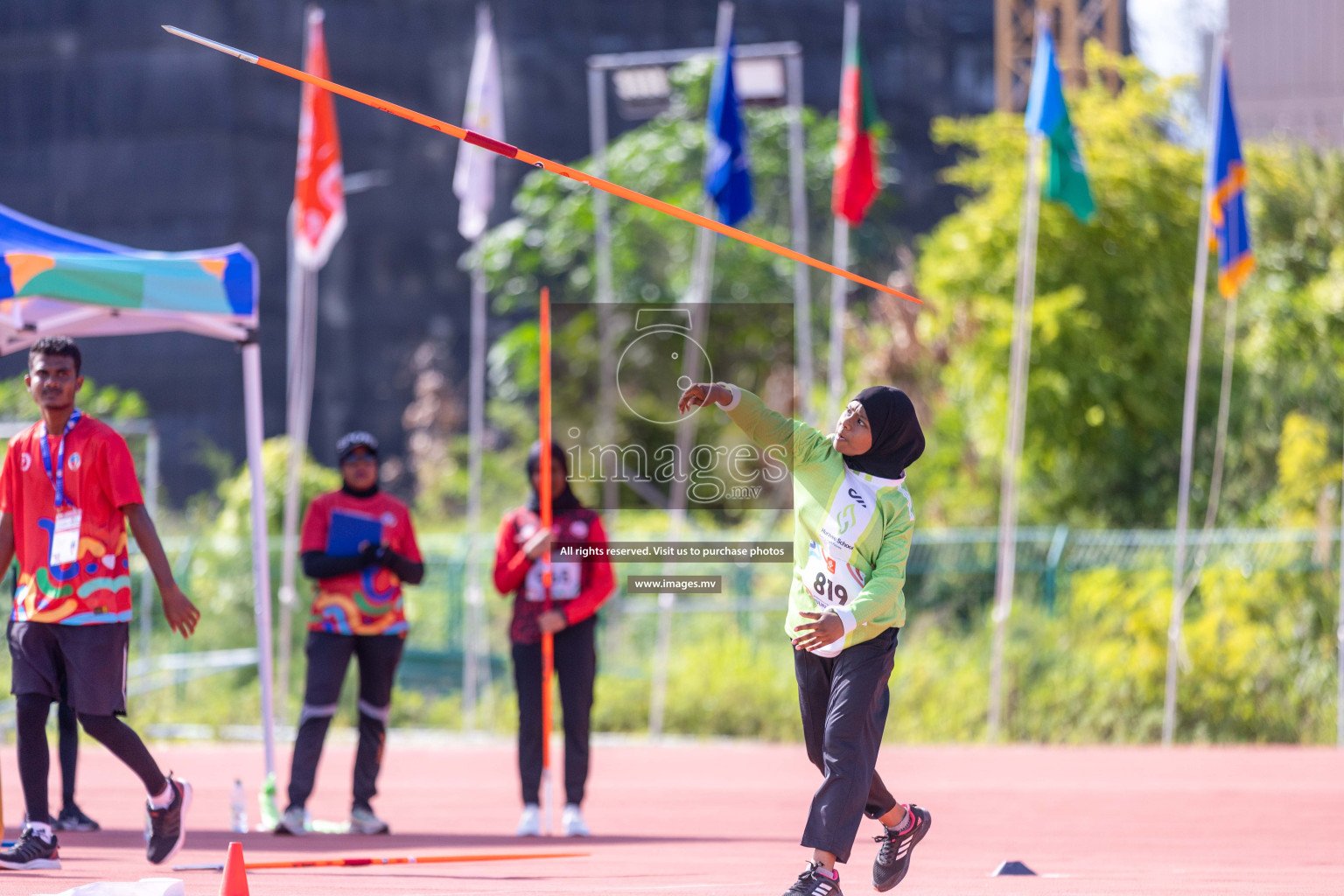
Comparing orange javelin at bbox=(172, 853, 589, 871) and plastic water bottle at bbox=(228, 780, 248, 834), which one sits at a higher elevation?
orange javelin at bbox=(172, 853, 589, 871)

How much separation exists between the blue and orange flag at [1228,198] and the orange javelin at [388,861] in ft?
30.0

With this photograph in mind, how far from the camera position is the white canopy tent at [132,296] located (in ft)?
23.9

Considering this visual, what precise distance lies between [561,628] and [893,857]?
282 centimetres

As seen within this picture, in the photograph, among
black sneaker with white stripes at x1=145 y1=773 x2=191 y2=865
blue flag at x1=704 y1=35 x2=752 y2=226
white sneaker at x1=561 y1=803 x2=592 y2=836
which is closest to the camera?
black sneaker with white stripes at x1=145 y1=773 x2=191 y2=865

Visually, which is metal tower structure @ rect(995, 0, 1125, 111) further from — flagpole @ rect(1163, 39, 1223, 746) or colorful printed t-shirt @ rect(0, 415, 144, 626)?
colorful printed t-shirt @ rect(0, 415, 144, 626)

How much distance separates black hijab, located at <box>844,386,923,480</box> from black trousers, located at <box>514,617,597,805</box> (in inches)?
117

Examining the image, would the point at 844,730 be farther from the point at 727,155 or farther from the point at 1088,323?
the point at 1088,323

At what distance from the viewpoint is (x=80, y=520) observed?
240 inches

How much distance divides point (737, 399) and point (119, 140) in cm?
3080

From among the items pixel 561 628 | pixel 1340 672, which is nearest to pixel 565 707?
pixel 561 628

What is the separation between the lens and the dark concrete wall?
32.8m

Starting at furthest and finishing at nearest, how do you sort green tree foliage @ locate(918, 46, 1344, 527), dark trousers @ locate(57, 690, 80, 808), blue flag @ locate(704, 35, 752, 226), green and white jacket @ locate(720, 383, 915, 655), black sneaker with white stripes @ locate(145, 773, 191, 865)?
1. green tree foliage @ locate(918, 46, 1344, 527)
2. blue flag @ locate(704, 35, 752, 226)
3. dark trousers @ locate(57, 690, 80, 808)
4. black sneaker with white stripes @ locate(145, 773, 191, 865)
5. green and white jacket @ locate(720, 383, 915, 655)

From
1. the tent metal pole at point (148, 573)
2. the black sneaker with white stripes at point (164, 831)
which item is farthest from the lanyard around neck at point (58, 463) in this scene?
the tent metal pole at point (148, 573)

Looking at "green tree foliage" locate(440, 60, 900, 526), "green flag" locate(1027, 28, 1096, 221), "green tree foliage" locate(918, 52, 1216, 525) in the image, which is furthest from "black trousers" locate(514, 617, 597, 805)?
"green tree foliage" locate(440, 60, 900, 526)
